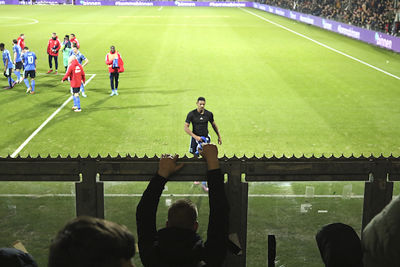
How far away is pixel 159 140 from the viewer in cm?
1429

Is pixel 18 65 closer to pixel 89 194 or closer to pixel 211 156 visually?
pixel 89 194

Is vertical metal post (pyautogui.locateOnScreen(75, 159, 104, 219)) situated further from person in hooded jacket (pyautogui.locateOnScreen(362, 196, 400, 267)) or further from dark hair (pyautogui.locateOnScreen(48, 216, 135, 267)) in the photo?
person in hooded jacket (pyautogui.locateOnScreen(362, 196, 400, 267))

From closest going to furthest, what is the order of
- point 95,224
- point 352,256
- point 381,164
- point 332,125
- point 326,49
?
1. point 95,224
2. point 352,256
3. point 381,164
4. point 332,125
5. point 326,49

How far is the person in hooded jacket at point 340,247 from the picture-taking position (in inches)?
78.7

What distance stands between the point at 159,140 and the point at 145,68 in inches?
483

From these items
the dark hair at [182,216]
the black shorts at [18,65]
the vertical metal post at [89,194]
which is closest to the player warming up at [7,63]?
the black shorts at [18,65]

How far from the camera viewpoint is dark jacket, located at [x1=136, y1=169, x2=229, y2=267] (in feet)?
9.75

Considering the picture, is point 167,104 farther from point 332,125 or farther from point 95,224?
point 95,224

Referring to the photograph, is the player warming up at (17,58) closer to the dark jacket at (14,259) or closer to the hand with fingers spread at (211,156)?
the hand with fingers spread at (211,156)

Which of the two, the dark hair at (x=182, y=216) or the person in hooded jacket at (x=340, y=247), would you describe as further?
the dark hair at (x=182, y=216)

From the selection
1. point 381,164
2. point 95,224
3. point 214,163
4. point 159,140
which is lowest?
point 159,140

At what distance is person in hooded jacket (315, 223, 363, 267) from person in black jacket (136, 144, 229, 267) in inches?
42.7

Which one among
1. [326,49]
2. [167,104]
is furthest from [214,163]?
[326,49]

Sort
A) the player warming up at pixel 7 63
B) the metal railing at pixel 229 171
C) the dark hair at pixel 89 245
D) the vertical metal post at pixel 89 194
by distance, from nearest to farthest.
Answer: the dark hair at pixel 89 245 → the metal railing at pixel 229 171 → the vertical metal post at pixel 89 194 → the player warming up at pixel 7 63
